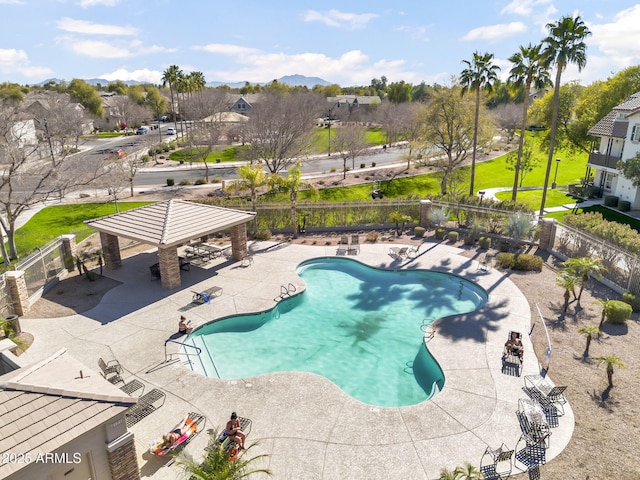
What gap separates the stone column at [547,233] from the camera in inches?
1011

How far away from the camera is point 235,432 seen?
1109cm

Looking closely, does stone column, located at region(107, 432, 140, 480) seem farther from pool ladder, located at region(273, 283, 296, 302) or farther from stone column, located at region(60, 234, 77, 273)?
stone column, located at region(60, 234, 77, 273)

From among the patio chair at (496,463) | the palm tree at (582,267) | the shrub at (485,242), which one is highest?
the palm tree at (582,267)

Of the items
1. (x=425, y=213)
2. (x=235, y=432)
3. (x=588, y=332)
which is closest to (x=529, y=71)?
(x=425, y=213)

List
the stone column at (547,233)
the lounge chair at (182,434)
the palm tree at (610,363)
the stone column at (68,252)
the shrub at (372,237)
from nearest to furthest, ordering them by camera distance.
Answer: the lounge chair at (182,434)
the palm tree at (610,363)
the stone column at (68,252)
the stone column at (547,233)
the shrub at (372,237)

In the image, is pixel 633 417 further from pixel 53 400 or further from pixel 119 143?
pixel 119 143

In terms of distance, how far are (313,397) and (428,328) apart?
261 inches

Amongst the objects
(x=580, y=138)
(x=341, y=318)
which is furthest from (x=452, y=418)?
(x=580, y=138)

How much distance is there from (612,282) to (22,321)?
1106 inches

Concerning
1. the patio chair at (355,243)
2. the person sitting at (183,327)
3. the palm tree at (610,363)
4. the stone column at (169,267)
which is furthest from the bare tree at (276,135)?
the palm tree at (610,363)

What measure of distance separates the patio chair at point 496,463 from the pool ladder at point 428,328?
5.82m

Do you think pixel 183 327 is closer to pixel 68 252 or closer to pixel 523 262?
pixel 68 252

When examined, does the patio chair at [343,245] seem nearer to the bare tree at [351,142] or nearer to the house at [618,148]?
the house at [618,148]

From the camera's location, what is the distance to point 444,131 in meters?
41.2
